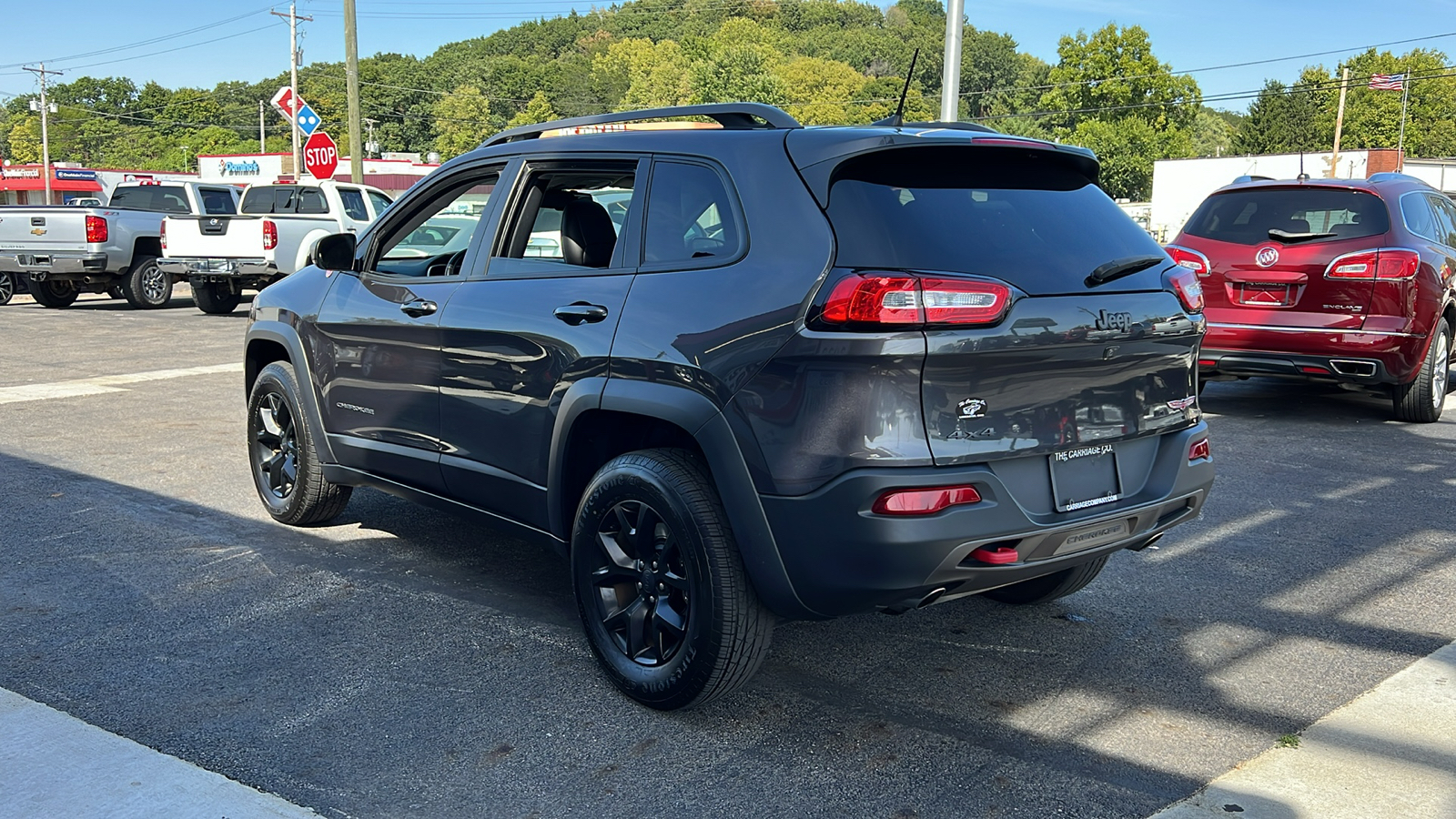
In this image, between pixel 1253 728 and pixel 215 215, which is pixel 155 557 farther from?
pixel 215 215

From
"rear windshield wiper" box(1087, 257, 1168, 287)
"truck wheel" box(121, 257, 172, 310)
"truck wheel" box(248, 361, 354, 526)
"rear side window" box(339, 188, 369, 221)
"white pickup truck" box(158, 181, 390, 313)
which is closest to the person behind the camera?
"rear windshield wiper" box(1087, 257, 1168, 287)

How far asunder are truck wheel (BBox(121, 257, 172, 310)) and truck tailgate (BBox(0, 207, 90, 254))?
94cm

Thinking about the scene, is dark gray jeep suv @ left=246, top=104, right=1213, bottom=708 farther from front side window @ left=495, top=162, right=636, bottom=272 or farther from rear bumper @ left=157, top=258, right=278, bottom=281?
rear bumper @ left=157, top=258, right=278, bottom=281

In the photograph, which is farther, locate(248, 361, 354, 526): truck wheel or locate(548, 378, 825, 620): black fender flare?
locate(248, 361, 354, 526): truck wheel

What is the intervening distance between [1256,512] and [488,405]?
13.1ft

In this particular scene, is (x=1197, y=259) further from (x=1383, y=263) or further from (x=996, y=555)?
(x=996, y=555)

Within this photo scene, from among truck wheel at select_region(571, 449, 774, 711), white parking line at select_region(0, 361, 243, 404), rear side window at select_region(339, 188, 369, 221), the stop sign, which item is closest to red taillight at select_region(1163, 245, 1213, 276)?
truck wheel at select_region(571, 449, 774, 711)

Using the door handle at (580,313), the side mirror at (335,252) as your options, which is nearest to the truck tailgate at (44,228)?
the side mirror at (335,252)

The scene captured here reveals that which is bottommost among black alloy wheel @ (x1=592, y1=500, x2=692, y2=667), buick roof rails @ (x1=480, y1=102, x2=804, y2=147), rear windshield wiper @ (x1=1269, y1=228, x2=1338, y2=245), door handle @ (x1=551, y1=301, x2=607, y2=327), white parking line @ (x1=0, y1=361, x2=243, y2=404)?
white parking line @ (x1=0, y1=361, x2=243, y2=404)

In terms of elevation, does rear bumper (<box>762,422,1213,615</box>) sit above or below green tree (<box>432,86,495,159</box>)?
below

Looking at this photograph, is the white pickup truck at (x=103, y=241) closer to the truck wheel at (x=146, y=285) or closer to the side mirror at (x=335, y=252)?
the truck wheel at (x=146, y=285)

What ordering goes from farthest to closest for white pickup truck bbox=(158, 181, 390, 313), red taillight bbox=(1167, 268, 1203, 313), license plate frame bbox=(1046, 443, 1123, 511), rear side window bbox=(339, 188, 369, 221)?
rear side window bbox=(339, 188, 369, 221), white pickup truck bbox=(158, 181, 390, 313), red taillight bbox=(1167, 268, 1203, 313), license plate frame bbox=(1046, 443, 1123, 511)

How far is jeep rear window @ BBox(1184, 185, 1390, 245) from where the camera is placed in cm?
844

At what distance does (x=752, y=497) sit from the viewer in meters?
3.42
